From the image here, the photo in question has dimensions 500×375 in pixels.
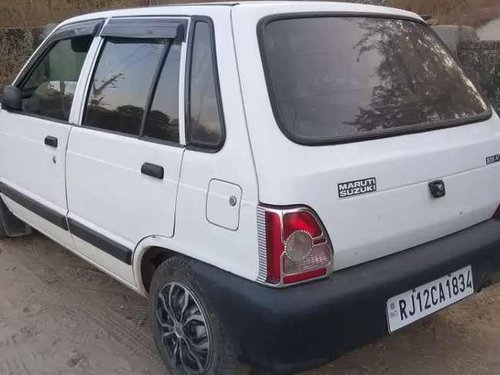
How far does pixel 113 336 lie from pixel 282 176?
1639mm

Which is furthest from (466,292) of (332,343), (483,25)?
(483,25)

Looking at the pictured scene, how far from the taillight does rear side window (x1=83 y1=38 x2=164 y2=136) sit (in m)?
0.99

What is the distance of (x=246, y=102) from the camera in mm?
2215

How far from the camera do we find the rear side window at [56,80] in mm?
3330


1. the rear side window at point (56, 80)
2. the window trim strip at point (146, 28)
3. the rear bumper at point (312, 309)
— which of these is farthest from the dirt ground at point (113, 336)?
the window trim strip at point (146, 28)

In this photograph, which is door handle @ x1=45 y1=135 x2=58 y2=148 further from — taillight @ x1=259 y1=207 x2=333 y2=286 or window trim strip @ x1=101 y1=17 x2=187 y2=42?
taillight @ x1=259 y1=207 x2=333 y2=286

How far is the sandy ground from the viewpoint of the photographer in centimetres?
1789

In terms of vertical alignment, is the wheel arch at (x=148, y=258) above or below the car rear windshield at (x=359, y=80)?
below

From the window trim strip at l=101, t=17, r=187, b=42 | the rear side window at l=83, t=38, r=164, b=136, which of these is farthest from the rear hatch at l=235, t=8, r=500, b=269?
the rear side window at l=83, t=38, r=164, b=136

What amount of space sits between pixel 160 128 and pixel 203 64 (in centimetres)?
39

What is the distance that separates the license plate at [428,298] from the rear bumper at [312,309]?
0.05 meters

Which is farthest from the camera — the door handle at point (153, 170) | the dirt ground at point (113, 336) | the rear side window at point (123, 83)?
the dirt ground at point (113, 336)

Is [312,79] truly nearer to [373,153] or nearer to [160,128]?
[373,153]

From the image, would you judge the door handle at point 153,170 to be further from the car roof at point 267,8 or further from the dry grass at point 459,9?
the dry grass at point 459,9
